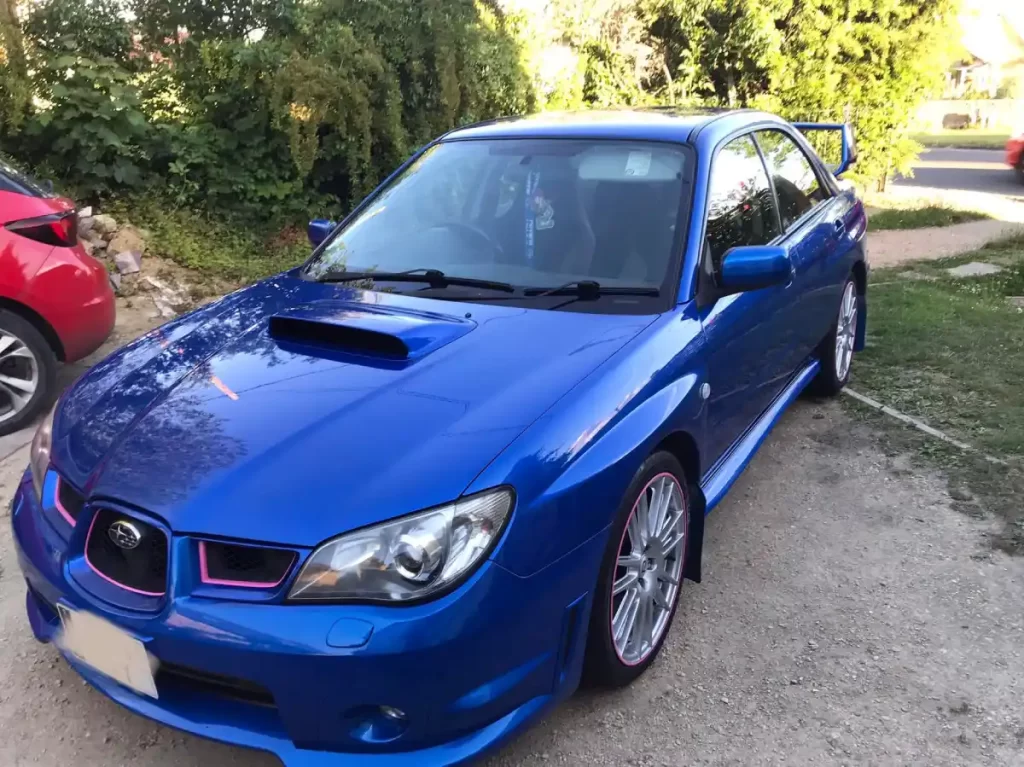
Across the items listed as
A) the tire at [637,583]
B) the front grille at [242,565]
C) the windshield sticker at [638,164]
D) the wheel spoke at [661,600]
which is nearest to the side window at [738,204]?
the windshield sticker at [638,164]

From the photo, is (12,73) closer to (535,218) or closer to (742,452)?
(535,218)

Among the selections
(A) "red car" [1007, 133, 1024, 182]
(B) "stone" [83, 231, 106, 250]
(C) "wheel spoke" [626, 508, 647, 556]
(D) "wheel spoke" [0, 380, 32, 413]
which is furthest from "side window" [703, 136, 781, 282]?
(A) "red car" [1007, 133, 1024, 182]

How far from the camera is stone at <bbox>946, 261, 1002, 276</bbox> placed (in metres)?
7.90

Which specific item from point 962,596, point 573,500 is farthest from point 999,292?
point 573,500

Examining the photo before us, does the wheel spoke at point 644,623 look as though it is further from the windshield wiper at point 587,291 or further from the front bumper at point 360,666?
the windshield wiper at point 587,291

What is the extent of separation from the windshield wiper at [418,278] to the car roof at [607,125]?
794 mm

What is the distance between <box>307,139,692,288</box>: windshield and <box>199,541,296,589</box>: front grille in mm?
1408

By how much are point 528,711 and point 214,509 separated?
0.89 metres

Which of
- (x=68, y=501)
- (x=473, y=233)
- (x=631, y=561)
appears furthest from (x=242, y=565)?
(x=473, y=233)

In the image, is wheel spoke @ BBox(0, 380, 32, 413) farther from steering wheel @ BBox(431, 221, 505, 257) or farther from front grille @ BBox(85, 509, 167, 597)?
front grille @ BBox(85, 509, 167, 597)

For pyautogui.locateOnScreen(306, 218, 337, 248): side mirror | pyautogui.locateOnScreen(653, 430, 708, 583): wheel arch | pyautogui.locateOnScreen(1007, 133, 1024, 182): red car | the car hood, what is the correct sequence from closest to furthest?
the car hood < pyautogui.locateOnScreen(653, 430, 708, 583): wheel arch < pyautogui.locateOnScreen(306, 218, 337, 248): side mirror < pyautogui.locateOnScreen(1007, 133, 1024, 182): red car

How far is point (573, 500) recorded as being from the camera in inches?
84.0

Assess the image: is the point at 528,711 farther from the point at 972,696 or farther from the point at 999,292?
the point at 999,292

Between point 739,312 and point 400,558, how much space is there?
176 cm
